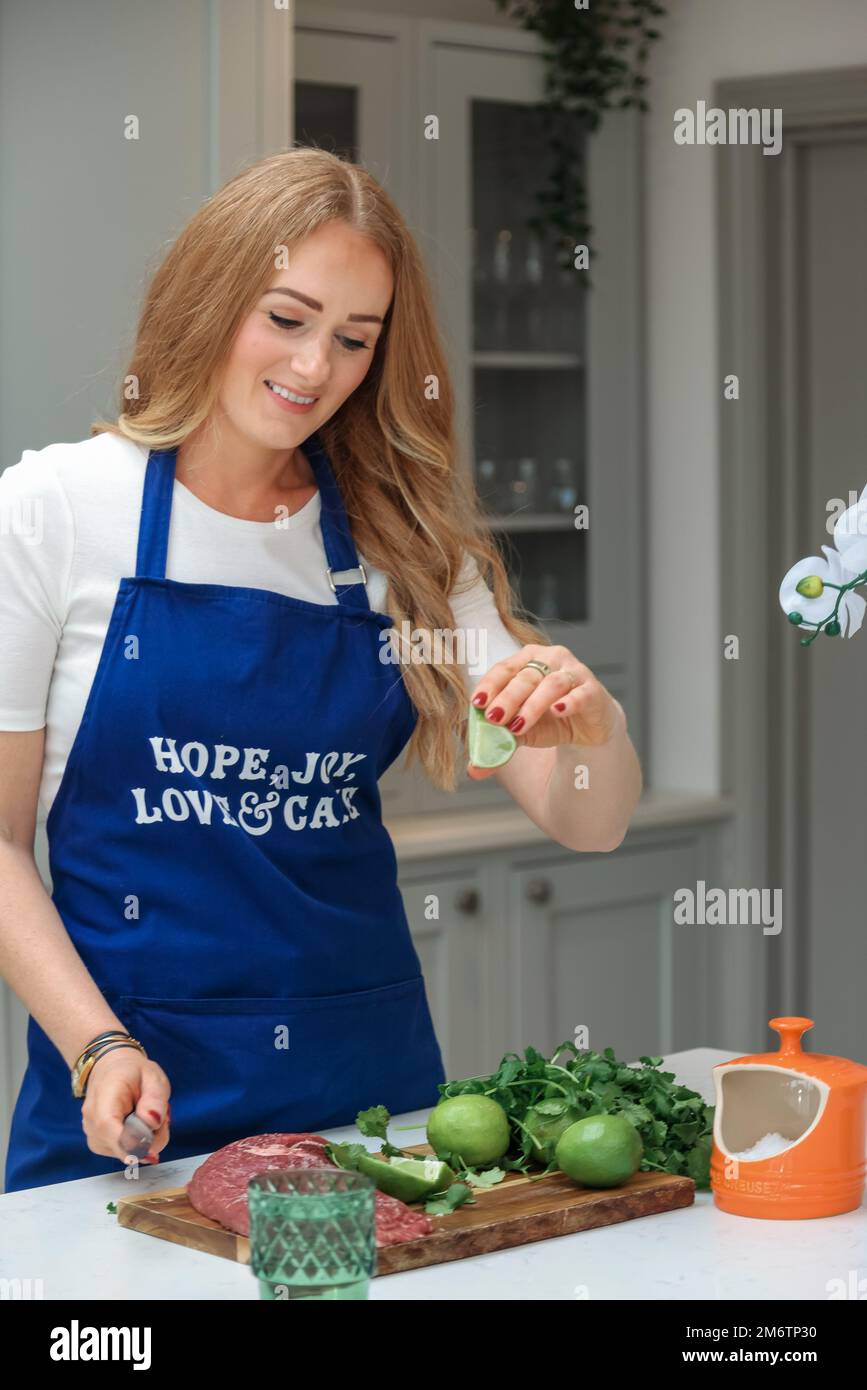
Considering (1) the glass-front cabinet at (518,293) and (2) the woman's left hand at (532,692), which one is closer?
(2) the woman's left hand at (532,692)

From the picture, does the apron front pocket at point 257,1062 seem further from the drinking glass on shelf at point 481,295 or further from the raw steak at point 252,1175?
the drinking glass on shelf at point 481,295

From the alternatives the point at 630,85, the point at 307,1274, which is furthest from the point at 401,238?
the point at 630,85

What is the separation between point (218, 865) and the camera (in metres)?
1.74

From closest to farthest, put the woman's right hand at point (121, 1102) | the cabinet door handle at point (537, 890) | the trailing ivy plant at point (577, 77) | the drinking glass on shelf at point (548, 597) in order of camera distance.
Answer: the woman's right hand at point (121, 1102), the cabinet door handle at point (537, 890), the trailing ivy plant at point (577, 77), the drinking glass on shelf at point (548, 597)

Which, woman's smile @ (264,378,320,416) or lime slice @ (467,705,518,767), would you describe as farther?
woman's smile @ (264,378,320,416)

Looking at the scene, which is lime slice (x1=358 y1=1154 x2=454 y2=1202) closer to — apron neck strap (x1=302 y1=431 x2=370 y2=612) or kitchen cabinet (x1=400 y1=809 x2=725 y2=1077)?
apron neck strap (x1=302 y1=431 x2=370 y2=612)

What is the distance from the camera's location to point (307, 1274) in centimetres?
111

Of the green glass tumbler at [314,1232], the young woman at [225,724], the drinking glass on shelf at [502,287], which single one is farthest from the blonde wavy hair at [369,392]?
the drinking glass on shelf at [502,287]

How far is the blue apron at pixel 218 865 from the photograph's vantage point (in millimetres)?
1722

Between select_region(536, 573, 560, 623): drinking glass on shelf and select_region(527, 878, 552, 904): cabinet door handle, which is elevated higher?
select_region(536, 573, 560, 623): drinking glass on shelf

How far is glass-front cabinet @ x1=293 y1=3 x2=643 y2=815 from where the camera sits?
11.2 ft

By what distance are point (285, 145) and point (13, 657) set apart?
1.46 meters

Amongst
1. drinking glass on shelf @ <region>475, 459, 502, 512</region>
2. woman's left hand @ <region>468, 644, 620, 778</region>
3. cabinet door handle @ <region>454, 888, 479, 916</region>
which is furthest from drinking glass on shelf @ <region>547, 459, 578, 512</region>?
woman's left hand @ <region>468, 644, 620, 778</region>

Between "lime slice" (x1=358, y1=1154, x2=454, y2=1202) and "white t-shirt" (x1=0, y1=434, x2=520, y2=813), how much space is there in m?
0.54
